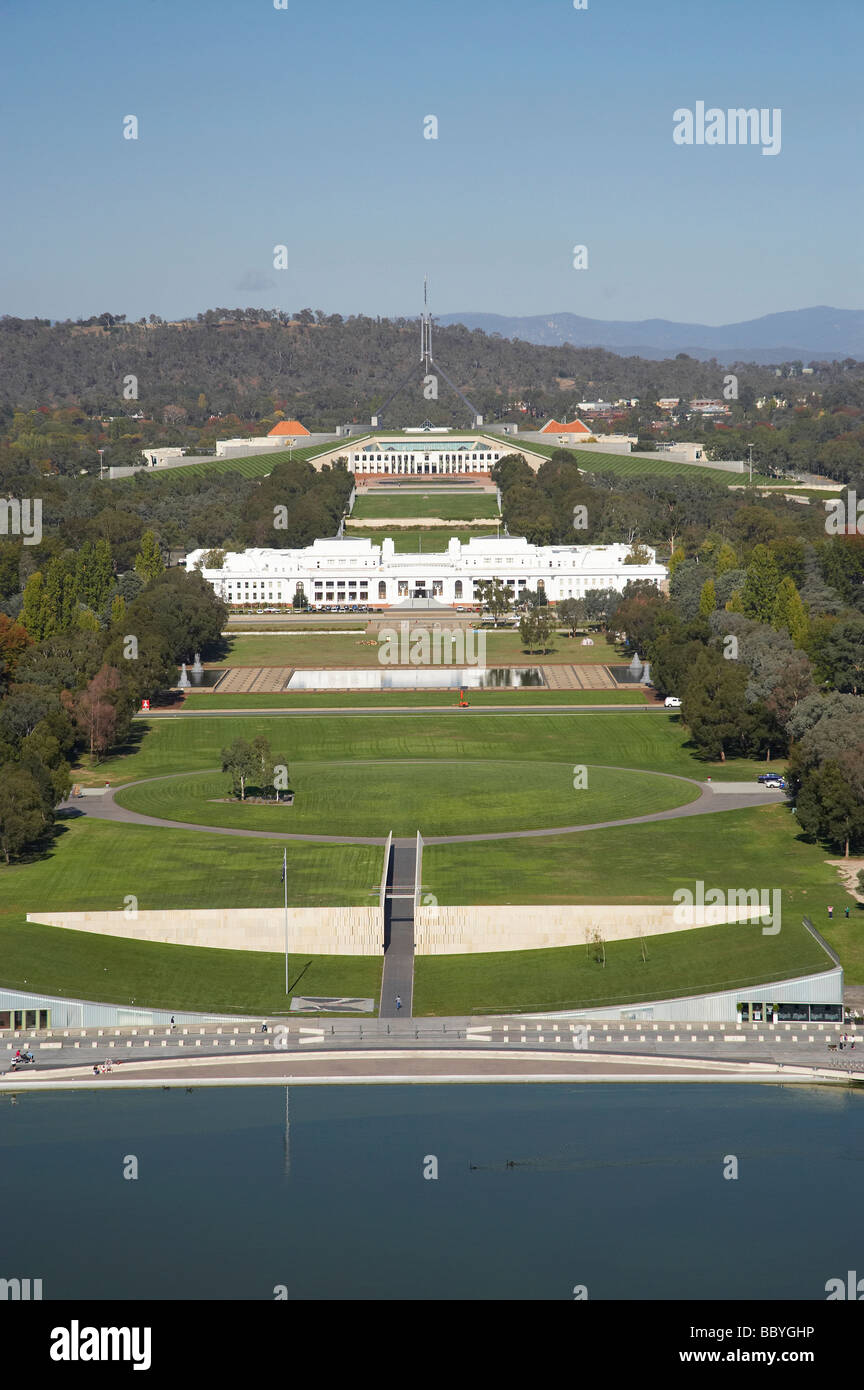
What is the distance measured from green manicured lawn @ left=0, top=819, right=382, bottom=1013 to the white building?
7406 centimetres

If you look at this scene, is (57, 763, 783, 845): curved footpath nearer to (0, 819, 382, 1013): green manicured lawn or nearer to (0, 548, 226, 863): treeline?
(0, 819, 382, 1013): green manicured lawn

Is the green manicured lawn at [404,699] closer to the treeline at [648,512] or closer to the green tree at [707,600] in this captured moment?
the green tree at [707,600]

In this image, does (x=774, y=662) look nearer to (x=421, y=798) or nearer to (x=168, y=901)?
(x=421, y=798)

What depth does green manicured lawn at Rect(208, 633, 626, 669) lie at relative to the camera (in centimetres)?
11600

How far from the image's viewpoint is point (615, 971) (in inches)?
2274

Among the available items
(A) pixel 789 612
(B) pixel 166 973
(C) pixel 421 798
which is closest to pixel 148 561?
(A) pixel 789 612

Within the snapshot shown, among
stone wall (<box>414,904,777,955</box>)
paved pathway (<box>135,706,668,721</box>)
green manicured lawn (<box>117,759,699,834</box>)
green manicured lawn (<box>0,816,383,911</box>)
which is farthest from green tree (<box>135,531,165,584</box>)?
stone wall (<box>414,904,777,955</box>)

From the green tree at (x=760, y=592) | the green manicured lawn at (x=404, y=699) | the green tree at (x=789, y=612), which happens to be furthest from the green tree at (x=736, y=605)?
the green manicured lawn at (x=404, y=699)

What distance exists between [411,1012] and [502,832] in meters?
18.5

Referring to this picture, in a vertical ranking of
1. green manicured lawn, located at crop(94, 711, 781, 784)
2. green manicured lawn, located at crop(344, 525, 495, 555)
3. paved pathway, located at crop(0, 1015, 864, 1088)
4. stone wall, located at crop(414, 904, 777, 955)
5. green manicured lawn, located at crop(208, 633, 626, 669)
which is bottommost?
paved pathway, located at crop(0, 1015, 864, 1088)

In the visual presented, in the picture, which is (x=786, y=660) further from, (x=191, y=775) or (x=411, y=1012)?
(x=411, y=1012)

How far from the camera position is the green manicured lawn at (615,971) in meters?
56.0

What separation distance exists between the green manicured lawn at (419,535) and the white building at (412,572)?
8472 millimetres
